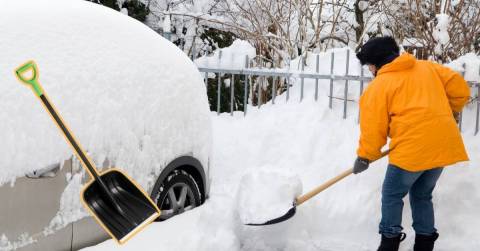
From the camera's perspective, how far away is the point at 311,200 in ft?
14.9

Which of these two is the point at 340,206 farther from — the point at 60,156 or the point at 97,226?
the point at 60,156

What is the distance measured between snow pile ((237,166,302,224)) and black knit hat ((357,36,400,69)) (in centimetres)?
104

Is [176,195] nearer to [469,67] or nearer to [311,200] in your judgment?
[311,200]

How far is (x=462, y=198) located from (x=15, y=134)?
3504 millimetres

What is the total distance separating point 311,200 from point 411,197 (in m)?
0.81

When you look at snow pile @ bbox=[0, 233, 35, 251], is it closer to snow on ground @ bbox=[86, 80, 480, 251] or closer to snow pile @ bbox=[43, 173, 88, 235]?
snow pile @ bbox=[43, 173, 88, 235]

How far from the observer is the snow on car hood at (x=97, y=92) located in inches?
112

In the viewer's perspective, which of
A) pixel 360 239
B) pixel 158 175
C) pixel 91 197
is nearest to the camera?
pixel 91 197

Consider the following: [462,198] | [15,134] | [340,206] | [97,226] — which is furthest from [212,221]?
[462,198]

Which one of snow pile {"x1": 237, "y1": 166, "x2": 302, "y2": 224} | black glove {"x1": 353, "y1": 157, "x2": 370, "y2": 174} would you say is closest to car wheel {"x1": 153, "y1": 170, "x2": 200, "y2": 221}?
snow pile {"x1": 237, "y1": 166, "x2": 302, "y2": 224}

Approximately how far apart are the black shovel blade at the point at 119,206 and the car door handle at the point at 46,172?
9.7 inches

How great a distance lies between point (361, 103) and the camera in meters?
3.86

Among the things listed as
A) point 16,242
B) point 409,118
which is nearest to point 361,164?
point 409,118

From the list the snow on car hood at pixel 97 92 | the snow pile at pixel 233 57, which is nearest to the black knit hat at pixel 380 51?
the snow on car hood at pixel 97 92
